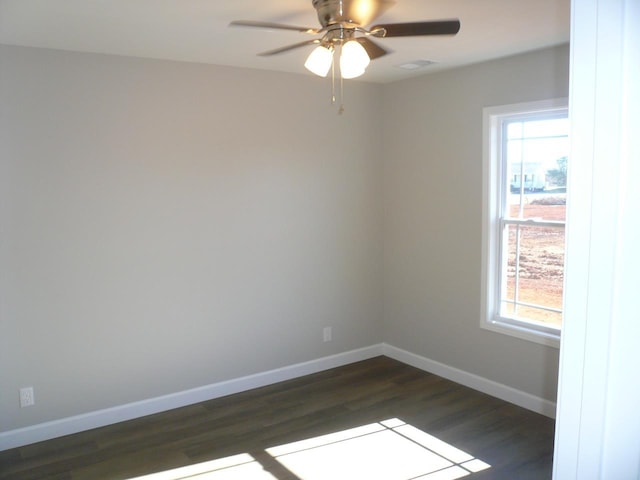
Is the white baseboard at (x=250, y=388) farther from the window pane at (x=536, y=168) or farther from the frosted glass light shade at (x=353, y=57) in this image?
the frosted glass light shade at (x=353, y=57)

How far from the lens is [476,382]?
4.33 metres

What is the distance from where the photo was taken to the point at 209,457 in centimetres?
334

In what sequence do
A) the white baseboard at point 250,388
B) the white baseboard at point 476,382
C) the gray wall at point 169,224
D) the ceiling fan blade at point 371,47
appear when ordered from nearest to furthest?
the ceiling fan blade at point 371,47
the gray wall at point 169,224
the white baseboard at point 250,388
the white baseboard at point 476,382

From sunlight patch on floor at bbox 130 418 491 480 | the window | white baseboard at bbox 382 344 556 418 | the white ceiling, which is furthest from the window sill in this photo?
the white ceiling

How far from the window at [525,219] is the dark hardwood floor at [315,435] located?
720mm

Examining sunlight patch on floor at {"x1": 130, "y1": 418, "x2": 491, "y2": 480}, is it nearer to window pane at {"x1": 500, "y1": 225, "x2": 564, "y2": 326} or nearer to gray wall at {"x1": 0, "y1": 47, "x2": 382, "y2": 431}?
gray wall at {"x1": 0, "y1": 47, "x2": 382, "y2": 431}

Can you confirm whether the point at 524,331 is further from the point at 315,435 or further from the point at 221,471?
the point at 221,471

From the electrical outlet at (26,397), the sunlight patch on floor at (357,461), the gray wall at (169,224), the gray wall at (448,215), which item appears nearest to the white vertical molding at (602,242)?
the sunlight patch on floor at (357,461)

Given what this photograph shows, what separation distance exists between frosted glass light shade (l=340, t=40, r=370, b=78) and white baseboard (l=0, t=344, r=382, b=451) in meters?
2.91

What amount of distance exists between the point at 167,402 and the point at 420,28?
3.24m

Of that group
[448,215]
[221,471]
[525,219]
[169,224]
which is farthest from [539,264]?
[169,224]

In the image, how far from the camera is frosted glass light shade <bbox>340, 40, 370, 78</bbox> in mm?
2248

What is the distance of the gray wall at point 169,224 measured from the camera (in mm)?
3410

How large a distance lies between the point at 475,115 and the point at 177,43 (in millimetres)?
2346
